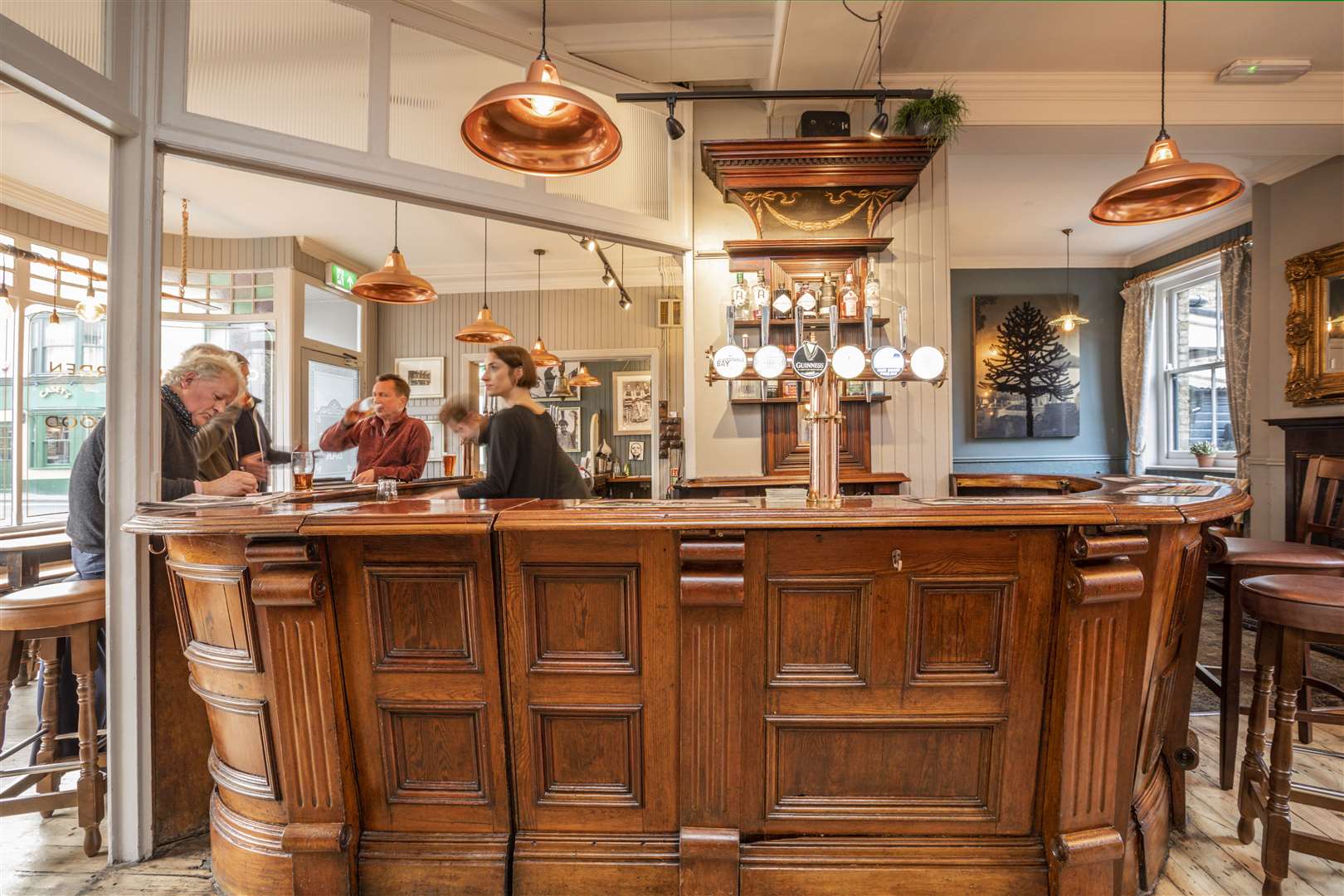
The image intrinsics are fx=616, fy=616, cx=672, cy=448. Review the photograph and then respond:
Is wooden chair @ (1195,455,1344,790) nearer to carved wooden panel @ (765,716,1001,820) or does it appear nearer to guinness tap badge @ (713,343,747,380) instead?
carved wooden panel @ (765,716,1001,820)

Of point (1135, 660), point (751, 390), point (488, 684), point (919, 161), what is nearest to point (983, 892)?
point (1135, 660)

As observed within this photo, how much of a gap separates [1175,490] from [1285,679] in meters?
0.59

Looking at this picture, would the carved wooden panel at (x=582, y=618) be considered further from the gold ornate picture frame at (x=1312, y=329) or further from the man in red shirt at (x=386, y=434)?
the gold ornate picture frame at (x=1312, y=329)

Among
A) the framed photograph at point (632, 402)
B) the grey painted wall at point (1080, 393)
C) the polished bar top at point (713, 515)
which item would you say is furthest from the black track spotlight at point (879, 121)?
the framed photograph at point (632, 402)

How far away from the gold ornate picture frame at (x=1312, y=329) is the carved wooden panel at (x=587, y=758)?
549 cm

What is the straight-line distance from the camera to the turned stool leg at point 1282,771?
5.73 feet

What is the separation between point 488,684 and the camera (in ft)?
5.64

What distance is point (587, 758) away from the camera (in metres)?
1.73

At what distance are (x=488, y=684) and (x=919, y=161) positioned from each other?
3.61m

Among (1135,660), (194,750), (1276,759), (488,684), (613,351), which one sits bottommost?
(194,750)

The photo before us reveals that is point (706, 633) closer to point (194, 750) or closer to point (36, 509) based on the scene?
point (194, 750)

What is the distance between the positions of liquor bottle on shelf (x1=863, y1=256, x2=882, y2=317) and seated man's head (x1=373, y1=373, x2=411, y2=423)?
2.83 metres

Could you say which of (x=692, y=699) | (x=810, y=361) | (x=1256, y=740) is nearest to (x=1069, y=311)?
(x=1256, y=740)

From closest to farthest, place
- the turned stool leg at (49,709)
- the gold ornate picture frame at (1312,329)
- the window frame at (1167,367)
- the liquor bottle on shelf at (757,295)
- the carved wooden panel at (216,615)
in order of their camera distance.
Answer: the carved wooden panel at (216,615) → the turned stool leg at (49,709) → the liquor bottle on shelf at (757,295) → the gold ornate picture frame at (1312,329) → the window frame at (1167,367)
